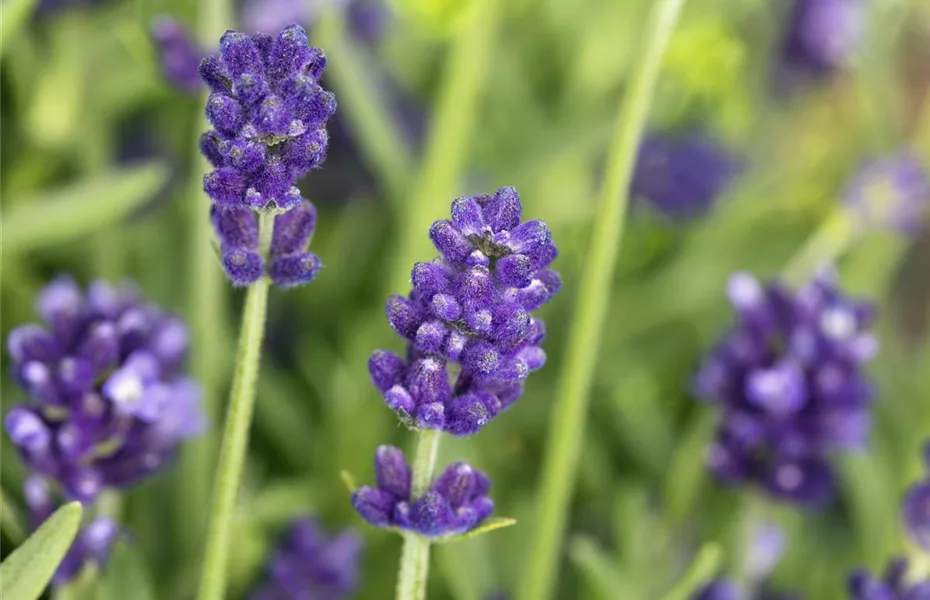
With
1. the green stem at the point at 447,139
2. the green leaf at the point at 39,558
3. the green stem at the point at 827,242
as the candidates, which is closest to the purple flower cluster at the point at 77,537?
the green leaf at the point at 39,558

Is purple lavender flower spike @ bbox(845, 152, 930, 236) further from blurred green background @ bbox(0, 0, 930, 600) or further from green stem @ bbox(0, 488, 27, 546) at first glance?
green stem @ bbox(0, 488, 27, 546)

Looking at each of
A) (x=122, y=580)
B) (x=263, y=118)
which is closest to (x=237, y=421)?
(x=263, y=118)

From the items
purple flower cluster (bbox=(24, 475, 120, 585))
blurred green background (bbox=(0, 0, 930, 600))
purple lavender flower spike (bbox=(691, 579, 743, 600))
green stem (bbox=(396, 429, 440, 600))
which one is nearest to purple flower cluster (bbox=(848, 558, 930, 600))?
purple lavender flower spike (bbox=(691, 579, 743, 600))

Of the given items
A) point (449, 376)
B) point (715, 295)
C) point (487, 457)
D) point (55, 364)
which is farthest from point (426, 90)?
point (449, 376)

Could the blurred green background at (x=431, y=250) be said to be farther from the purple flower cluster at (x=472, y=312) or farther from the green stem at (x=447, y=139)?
the purple flower cluster at (x=472, y=312)

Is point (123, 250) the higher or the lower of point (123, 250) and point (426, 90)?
the lower

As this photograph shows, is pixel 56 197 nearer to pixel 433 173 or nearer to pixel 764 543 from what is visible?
pixel 433 173

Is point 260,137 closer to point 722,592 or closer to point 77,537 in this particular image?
point 77,537
